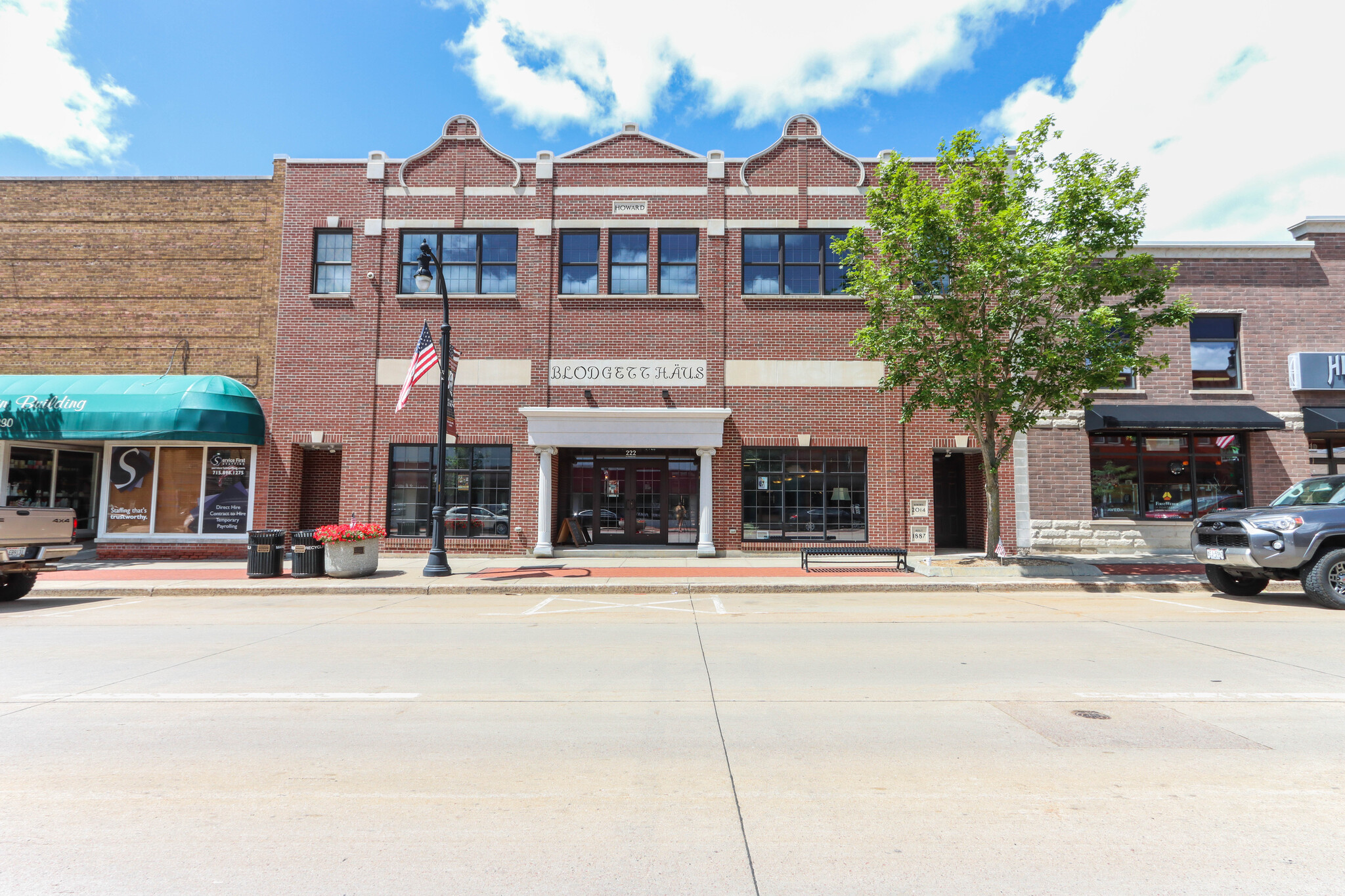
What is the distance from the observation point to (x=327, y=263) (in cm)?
1934

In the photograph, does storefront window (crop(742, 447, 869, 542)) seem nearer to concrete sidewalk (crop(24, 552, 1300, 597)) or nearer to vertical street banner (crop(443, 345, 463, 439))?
concrete sidewalk (crop(24, 552, 1300, 597))

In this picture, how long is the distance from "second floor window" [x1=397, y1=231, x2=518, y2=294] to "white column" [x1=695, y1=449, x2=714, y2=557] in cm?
724

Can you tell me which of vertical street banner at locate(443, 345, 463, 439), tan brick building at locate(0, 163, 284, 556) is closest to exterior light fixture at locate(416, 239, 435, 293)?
vertical street banner at locate(443, 345, 463, 439)

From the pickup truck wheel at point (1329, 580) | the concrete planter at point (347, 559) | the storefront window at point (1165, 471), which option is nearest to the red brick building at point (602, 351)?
the storefront window at point (1165, 471)

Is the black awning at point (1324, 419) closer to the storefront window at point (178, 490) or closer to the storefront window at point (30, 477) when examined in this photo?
the storefront window at point (178, 490)

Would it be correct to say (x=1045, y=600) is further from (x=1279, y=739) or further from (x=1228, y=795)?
(x=1228, y=795)

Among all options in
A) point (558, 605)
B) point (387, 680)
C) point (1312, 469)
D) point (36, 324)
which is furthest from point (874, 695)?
point (36, 324)

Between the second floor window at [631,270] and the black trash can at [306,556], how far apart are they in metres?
9.85

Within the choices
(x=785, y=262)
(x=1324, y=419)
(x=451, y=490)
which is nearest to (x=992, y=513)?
(x=785, y=262)

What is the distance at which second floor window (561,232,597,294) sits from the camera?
63.2 feet

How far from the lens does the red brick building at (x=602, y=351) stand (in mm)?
18609

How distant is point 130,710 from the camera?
551cm

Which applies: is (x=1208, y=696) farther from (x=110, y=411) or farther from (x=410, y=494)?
(x=110, y=411)

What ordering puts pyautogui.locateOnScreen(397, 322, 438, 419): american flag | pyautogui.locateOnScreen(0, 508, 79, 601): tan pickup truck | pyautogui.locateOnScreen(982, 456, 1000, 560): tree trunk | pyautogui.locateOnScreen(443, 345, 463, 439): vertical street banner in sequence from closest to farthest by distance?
pyautogui.locateOnScreen(0, 508, 79, 601): tan pickup truck, pyautogui.locateOnScreen(443, 345, 463, 439): vertical street banner, pyautogui.locateOnScreen(397, 322, 438, 419): american flag, pyautogui.locateOnScreen(982, 456, 1000, 560): tree trunk
